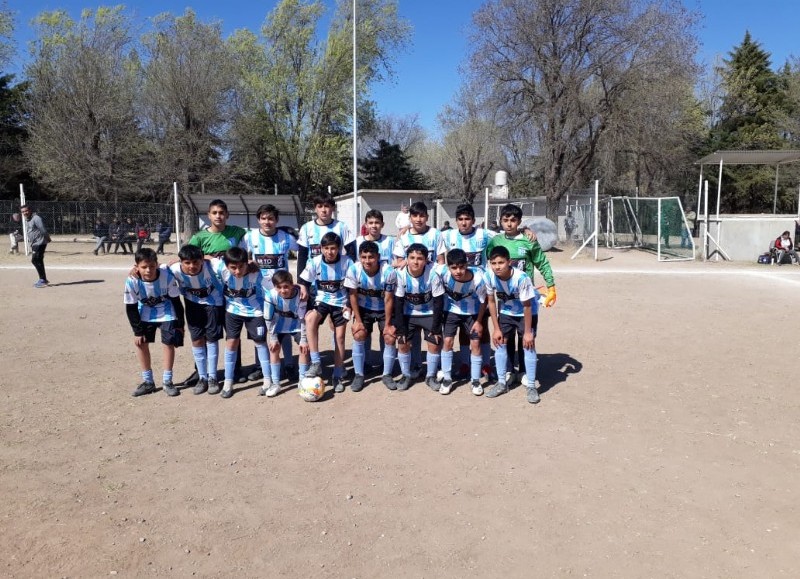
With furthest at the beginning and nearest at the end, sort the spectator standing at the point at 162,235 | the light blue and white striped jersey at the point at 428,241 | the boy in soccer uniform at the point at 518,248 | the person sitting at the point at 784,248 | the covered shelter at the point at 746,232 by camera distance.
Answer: the spectator standing at the point at 162,235 → the covered shelter at the point at 746,232 → the person sitting at the point at 784,248 → the light blue and white striped jersey at the point at 428,241 → the boy in soccer uniform at the point at 518,248

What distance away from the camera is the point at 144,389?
18.9ft

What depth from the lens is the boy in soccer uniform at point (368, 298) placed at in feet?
18.9

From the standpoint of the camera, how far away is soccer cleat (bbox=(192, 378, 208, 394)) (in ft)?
19.0

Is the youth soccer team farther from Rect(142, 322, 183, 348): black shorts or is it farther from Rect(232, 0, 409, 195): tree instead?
Rect(232, 0, 409, 195): tree

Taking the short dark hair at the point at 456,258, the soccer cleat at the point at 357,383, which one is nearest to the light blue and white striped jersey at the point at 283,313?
the soccer cleat at the point at 357,383

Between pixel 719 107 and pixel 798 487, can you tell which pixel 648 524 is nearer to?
pixel 798 487

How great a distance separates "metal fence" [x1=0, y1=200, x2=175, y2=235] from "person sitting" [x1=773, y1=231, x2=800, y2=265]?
72.1 ft

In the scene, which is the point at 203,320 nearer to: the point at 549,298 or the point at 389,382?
the point at 389,382

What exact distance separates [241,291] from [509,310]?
8.56ft

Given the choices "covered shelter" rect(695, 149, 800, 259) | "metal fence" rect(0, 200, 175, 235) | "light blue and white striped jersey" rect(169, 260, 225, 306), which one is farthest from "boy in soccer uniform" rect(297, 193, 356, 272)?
"metal fence" rect(0, 200, 175, 235)

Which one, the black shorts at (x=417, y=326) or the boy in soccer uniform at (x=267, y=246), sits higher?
the boy in soccer uniform at (x=267, y=246)

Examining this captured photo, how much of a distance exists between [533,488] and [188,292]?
3.71 m

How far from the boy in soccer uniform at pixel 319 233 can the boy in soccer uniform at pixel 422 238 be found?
1.72 ft

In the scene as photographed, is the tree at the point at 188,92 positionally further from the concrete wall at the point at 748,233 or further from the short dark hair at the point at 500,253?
the short dark hair at the point at 500,253
